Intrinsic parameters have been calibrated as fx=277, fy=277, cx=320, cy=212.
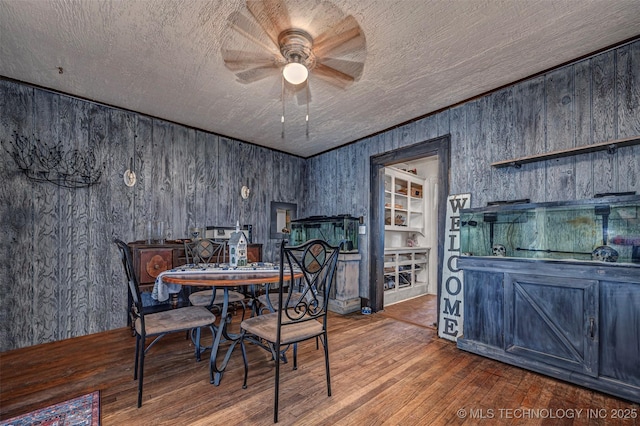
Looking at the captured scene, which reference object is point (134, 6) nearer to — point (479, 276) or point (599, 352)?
point (479, 276)

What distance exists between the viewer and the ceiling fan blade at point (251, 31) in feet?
6.26

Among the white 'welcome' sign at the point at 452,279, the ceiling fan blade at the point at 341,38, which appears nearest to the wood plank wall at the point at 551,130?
the white 'welcome' sign at the point at 452,279

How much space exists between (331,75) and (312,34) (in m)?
0.44

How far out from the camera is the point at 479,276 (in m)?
2.54

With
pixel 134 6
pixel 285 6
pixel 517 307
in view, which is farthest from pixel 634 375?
pixel 134 6

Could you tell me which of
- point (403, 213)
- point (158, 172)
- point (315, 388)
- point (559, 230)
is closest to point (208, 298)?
point (315, 388)

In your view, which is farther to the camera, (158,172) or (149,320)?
(158,172)

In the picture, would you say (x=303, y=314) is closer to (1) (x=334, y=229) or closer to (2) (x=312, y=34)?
(2) (x=312, y=34)

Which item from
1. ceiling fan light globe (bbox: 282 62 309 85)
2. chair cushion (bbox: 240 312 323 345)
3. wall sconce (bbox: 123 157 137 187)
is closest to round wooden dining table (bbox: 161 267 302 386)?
chair cushion (bbox: 240 312 323 345)

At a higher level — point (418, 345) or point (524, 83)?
point (524, 83)

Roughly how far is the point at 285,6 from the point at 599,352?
3.19 metres

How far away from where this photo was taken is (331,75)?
2.43 metres

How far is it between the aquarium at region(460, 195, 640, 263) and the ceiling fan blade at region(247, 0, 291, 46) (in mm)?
→ 2238

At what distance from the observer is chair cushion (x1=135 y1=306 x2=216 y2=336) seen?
189cm
